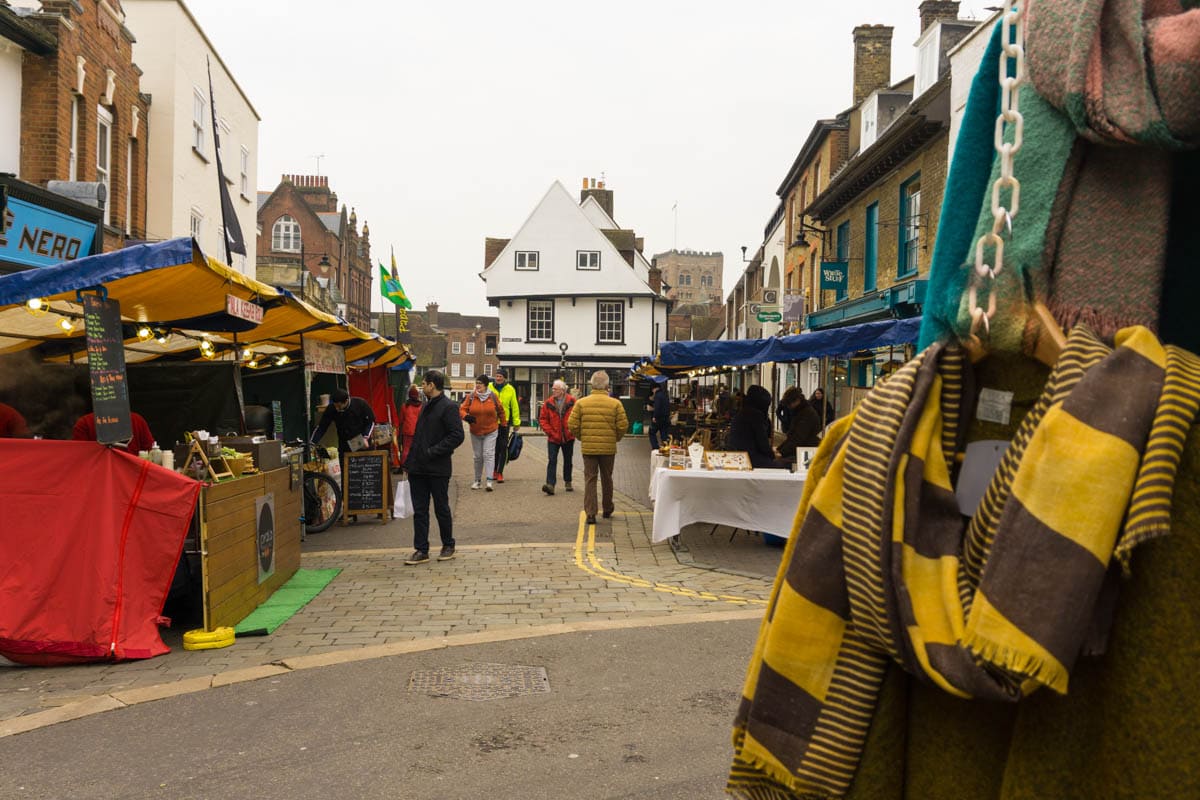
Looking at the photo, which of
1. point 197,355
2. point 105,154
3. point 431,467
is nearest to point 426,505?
point 431,467

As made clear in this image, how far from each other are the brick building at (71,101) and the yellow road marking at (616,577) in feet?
27.2

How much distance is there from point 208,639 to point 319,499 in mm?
5518

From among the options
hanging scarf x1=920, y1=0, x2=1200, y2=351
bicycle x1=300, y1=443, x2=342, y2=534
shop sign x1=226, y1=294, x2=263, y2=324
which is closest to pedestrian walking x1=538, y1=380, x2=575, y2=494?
bicycle x1=300, y1=443, x2=342, y2=534

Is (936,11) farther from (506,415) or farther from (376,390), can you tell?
(376,390)

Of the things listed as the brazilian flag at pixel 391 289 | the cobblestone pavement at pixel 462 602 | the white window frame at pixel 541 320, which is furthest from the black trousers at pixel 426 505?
the white window frame at pixel 541 320

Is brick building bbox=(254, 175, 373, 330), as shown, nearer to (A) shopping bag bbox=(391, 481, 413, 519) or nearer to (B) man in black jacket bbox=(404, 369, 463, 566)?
(A) shopping bag bbox=(391, 481, 413, 519)

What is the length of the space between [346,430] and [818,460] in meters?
12.0

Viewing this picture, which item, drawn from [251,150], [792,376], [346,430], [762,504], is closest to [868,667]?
[762,504]

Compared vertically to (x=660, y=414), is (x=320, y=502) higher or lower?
lower

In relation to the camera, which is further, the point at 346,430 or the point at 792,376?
the point at 792,376

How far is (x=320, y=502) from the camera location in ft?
38.2

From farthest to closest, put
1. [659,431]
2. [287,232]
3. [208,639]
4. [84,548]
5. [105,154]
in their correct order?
1. [287,232]
2. [659,431]
3. [105,154]
4. [208,639]
5. [84,548]

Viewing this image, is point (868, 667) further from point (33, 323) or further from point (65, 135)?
point (65, 135)

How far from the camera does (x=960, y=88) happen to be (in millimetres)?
17406
